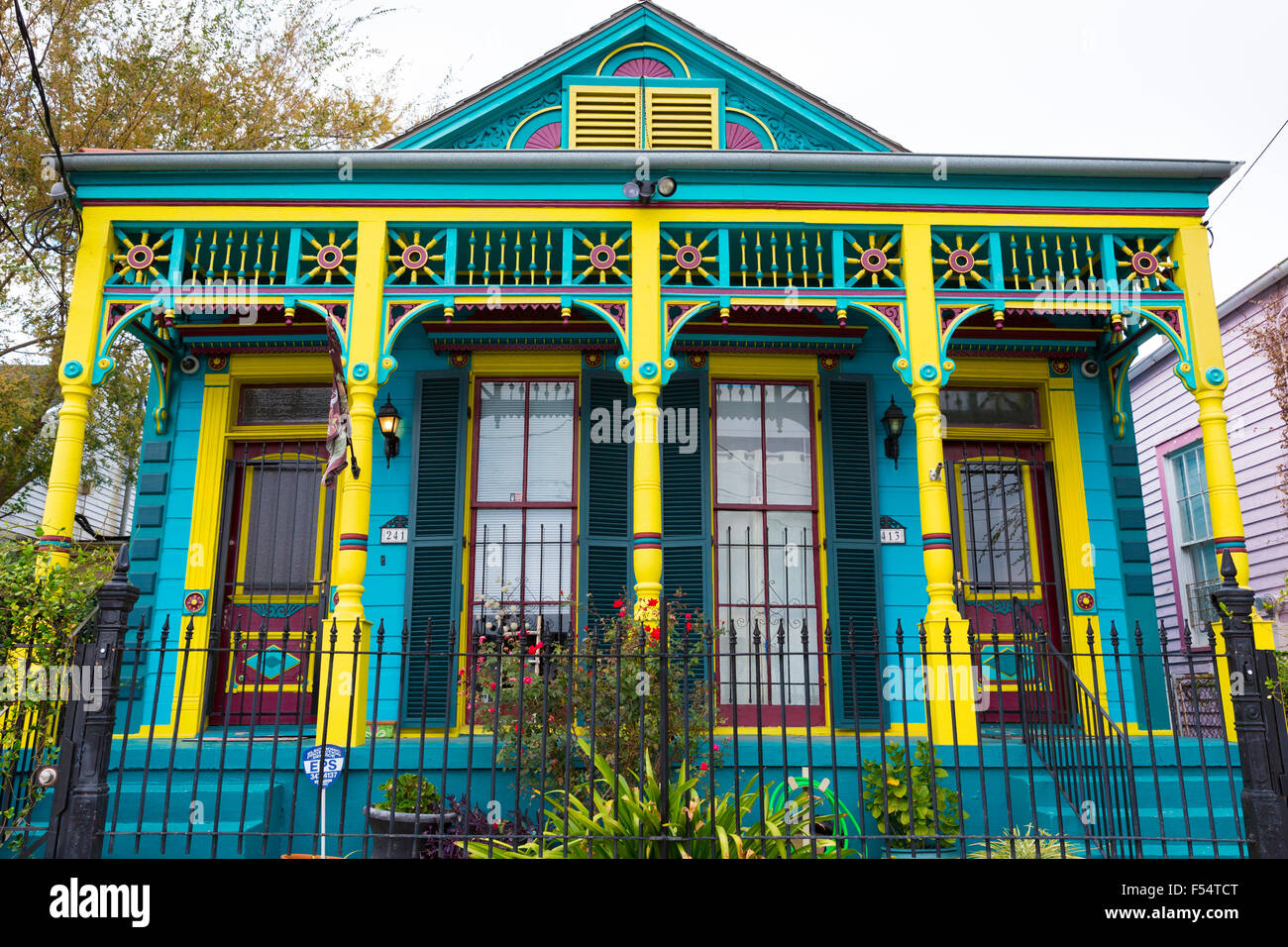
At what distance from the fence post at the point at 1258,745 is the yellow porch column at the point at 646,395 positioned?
366 centimetres

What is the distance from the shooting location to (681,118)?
9297 millimetres

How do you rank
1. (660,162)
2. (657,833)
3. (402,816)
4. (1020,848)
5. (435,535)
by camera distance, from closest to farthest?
(657,833)
(1020,848)
(402,816)
(660,162)
(435,535)

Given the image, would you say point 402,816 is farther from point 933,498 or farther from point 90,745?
point 933,498

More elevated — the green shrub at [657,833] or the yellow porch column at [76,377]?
the yellow porch column at [76,377]

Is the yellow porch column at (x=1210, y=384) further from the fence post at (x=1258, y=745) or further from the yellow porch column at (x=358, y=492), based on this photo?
the yellow porch column at (x=358, y=492)

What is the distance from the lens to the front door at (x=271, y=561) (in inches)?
350

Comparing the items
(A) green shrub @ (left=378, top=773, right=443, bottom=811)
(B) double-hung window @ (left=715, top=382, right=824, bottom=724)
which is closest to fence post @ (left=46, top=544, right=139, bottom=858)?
(A) green shrub @ (left=378, top=773, right=443, bottom=811)

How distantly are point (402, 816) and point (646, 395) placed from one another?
349 cm

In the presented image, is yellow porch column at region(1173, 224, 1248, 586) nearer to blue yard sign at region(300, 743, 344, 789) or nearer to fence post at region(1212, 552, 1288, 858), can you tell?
fence post at region(1212, 552, 1288, 858)

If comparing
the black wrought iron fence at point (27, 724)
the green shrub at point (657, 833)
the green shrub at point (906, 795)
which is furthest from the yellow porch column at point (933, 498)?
the black wrought iron fence at point (27, 724)

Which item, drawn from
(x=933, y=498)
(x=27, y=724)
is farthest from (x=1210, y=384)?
(x=27, y=724)

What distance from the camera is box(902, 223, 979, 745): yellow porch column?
7242mm
